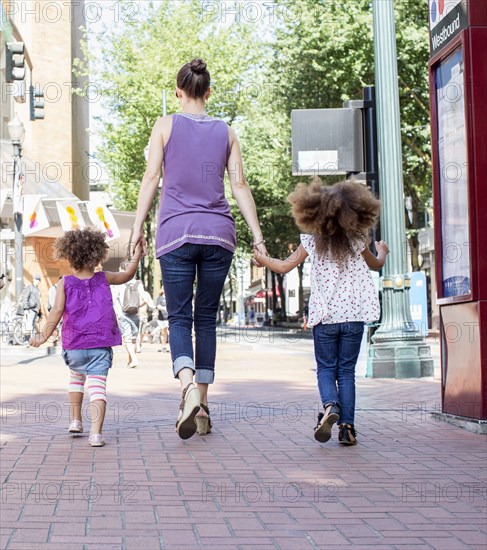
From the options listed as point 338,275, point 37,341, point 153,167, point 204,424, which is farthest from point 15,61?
point 338,275

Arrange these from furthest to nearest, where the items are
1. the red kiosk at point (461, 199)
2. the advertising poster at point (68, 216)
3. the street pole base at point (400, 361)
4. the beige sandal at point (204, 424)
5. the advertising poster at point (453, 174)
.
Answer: the advertising poster at point (68, 216), the street pole base at point (400, 361), the advertising poster at point (453, 174), the red kiosk at point (461, 199), the beige sandal at point (204, 424)

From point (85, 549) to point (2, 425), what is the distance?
369 centimetres

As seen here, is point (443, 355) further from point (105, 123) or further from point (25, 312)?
point (105, 123)

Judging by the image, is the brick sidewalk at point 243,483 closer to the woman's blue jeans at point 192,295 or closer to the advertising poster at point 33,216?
the woman's blue jeans at point 192,295

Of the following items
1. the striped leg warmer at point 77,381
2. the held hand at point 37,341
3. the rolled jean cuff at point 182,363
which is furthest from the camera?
the striped leg warmer at point 77,381

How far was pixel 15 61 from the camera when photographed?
16.7 metres

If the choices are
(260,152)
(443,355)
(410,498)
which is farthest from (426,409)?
(260,152)

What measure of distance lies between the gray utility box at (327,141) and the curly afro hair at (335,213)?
16.2 feet

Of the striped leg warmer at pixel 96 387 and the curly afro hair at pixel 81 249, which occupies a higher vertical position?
the curly afro hair at pixel 81 249

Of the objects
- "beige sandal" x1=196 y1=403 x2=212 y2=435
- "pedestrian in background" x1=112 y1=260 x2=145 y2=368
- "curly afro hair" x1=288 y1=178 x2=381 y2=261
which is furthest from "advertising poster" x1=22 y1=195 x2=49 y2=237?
"curly afro hair" x1=288 y1=178 x2=381 y2=261

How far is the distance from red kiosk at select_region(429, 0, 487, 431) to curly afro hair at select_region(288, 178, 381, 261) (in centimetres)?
110

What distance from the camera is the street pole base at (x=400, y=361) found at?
11.8m

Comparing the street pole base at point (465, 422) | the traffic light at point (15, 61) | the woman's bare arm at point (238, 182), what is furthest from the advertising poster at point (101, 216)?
the woman's bare arm at point (238, 182)

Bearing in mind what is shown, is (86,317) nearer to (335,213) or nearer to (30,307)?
(335,213)
